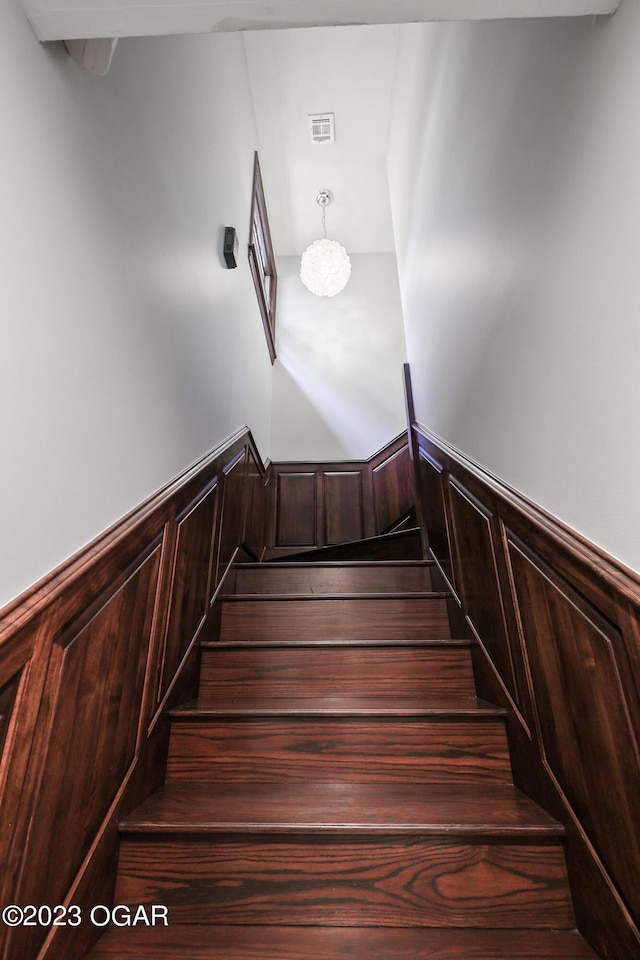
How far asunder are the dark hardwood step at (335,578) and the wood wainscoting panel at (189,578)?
41 centimetres

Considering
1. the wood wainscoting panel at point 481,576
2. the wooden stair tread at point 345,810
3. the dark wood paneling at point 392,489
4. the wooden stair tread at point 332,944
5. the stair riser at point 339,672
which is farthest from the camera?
the dark wood paneling at point 392,489

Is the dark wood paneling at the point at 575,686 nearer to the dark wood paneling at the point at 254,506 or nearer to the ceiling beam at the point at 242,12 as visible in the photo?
the ceiling beam at the point at 242,12

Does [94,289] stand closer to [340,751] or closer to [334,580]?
[340,751]

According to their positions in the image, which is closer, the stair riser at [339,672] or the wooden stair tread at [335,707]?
the wooden stair tread at [335,707]

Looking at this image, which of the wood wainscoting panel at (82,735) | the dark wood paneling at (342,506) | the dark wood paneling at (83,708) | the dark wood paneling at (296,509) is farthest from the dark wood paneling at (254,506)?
the wood wainscoting panel at (82,735)

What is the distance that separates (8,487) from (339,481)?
333 cm

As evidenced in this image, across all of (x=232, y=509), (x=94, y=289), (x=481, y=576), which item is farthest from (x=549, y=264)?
(x=232, y=509)

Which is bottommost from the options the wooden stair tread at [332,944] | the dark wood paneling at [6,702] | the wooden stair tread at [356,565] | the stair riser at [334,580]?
the wooden stair tread at [332,944]

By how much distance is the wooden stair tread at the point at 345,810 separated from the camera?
0.96 m

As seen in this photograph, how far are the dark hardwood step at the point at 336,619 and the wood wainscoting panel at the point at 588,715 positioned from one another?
0.70 m

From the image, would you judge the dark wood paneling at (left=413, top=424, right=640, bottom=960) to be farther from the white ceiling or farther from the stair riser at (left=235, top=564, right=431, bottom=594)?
the white ceiling

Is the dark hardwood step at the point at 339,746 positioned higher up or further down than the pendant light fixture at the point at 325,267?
further down

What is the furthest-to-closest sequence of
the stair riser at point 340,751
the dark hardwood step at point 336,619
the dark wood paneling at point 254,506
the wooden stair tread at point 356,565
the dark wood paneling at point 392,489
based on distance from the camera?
the dark wood paneling at point 392,489 → the dark wood paneling at point 254,506 → the wooden stair tread at point 356,565 → the dark hardwood step at point 336,619 → the stair riser at point 340,751

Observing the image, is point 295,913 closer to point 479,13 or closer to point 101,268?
point 101,268
